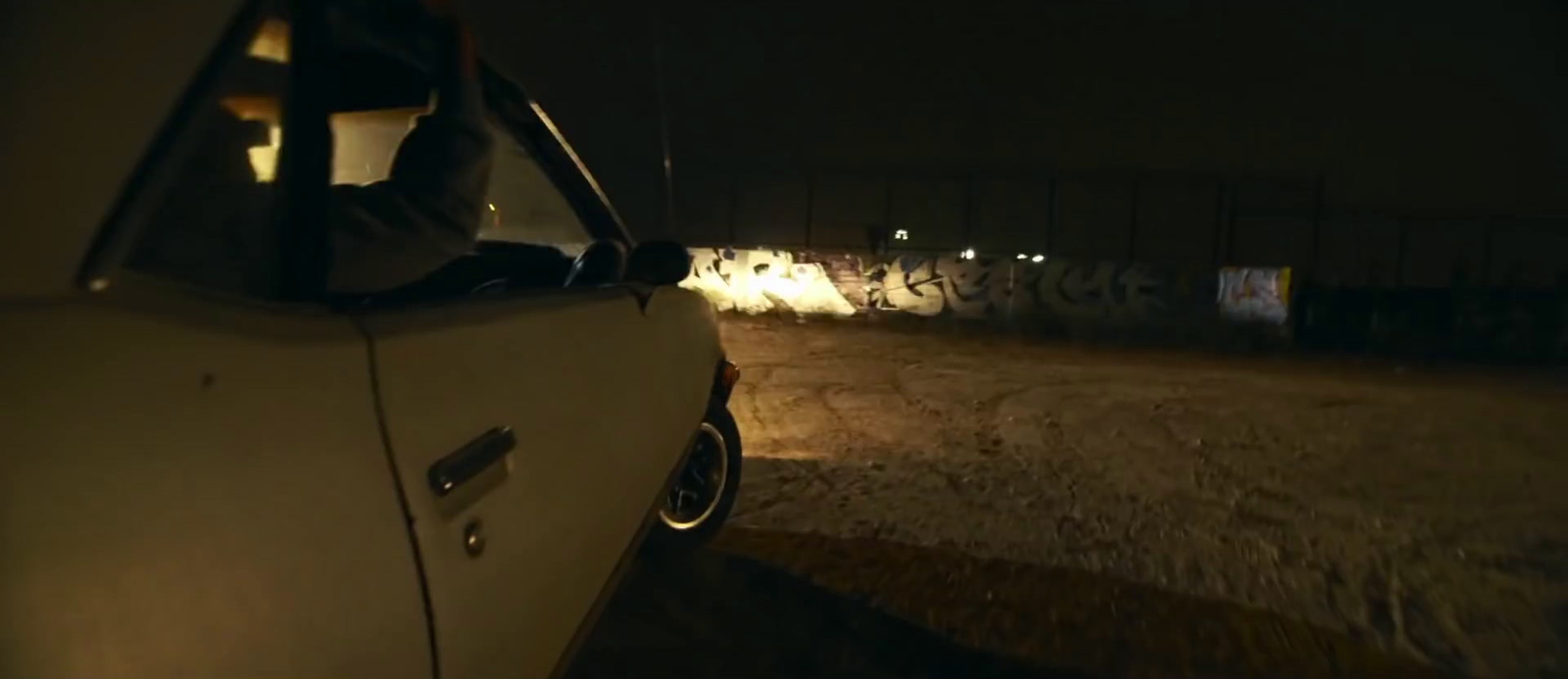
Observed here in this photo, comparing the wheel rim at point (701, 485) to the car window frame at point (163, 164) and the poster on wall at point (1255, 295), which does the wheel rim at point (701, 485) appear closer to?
the car window frame at point (163, 164)

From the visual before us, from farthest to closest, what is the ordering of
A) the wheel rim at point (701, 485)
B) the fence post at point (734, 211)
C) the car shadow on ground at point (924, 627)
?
the fence post at point (734, 211), the wheel rim at point (701, 485), the car shadow on ground at point (924, 627)

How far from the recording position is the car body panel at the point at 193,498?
1.29m

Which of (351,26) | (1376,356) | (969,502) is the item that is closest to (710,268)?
(1376,356)

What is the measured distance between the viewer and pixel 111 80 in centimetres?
151

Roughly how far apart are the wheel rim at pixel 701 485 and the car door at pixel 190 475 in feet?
10.4

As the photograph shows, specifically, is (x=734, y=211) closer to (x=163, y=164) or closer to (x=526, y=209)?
(x=526, y=209)

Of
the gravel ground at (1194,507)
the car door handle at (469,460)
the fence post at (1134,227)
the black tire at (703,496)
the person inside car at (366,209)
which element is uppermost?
the fence post at (1134,227)

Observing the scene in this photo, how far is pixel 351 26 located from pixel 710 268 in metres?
27.4

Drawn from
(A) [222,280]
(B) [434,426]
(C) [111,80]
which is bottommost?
(B) [434,426]

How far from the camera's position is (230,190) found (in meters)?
1.91

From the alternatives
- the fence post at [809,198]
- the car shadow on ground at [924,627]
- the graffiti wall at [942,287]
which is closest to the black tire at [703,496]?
the car shadow on ground at [924,627]

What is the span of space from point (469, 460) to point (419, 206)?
21.3 inches

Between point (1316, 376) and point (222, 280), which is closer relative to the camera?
point (222, 280)

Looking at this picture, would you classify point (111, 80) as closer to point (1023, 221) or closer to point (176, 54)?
point (176, 54)
